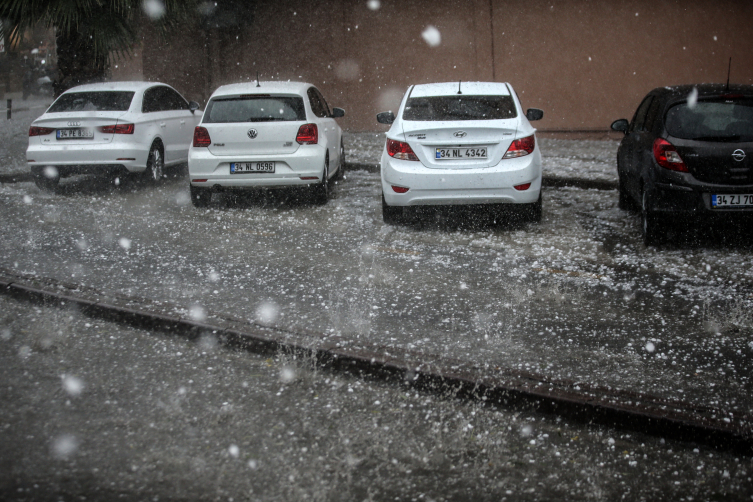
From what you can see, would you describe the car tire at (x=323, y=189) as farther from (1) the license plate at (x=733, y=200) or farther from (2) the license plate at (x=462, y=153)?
(1) the license plate at (x=733, y=200)

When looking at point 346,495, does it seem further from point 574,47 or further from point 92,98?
point 574,47

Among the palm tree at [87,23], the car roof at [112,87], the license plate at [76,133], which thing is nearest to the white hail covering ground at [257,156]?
the license plate at [76,133]

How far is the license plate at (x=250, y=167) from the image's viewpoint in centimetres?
914

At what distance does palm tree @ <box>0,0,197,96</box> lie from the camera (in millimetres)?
12297

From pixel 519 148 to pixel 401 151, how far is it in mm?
1251

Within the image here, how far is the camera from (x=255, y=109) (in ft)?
30.6

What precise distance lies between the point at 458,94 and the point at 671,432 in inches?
210

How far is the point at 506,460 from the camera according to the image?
350cm

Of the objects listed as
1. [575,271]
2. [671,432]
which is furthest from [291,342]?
[575,271]

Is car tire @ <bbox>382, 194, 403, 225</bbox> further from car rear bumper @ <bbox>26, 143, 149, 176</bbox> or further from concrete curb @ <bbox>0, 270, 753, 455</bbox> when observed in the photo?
car rear bumper @ <bbox>26, 143, 149, 176</bbox>

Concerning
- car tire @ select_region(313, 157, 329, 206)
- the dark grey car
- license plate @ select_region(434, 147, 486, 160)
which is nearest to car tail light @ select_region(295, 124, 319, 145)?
car tire @ select_region(313, 157, 329, 206)

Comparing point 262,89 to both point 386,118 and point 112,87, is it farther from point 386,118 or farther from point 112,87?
point 112,87

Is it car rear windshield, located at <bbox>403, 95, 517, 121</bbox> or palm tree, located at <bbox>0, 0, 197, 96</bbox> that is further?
palm tree, located at <bbox>0, 0, 197, 96</bbox>

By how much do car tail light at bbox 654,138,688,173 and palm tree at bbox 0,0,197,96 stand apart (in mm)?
9228
